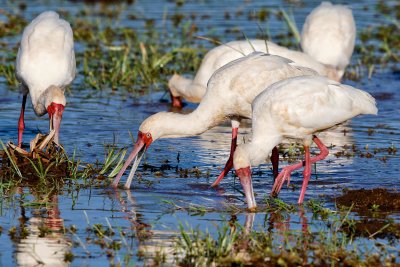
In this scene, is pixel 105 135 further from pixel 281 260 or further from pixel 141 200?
pixel 281 260

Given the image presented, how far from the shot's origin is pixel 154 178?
9.20m

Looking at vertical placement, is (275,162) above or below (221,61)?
below

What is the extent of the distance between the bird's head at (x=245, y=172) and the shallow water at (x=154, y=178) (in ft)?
0.52

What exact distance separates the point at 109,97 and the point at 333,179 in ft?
16.1

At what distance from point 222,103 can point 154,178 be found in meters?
0.94

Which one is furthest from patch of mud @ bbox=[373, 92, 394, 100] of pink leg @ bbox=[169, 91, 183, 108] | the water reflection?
the water reflection

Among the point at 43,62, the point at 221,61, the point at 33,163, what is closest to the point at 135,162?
the point at 33,163

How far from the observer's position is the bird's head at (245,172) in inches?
312

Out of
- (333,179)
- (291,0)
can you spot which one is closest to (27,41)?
(333,179)

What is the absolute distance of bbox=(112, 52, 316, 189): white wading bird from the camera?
894 centimetres

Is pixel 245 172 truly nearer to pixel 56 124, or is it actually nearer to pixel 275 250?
pixel 275 250

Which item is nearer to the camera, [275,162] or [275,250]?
[275,250]

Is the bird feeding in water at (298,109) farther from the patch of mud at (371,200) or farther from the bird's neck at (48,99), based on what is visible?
the bird's neck at (48,99)

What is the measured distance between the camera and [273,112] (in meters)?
8.44
